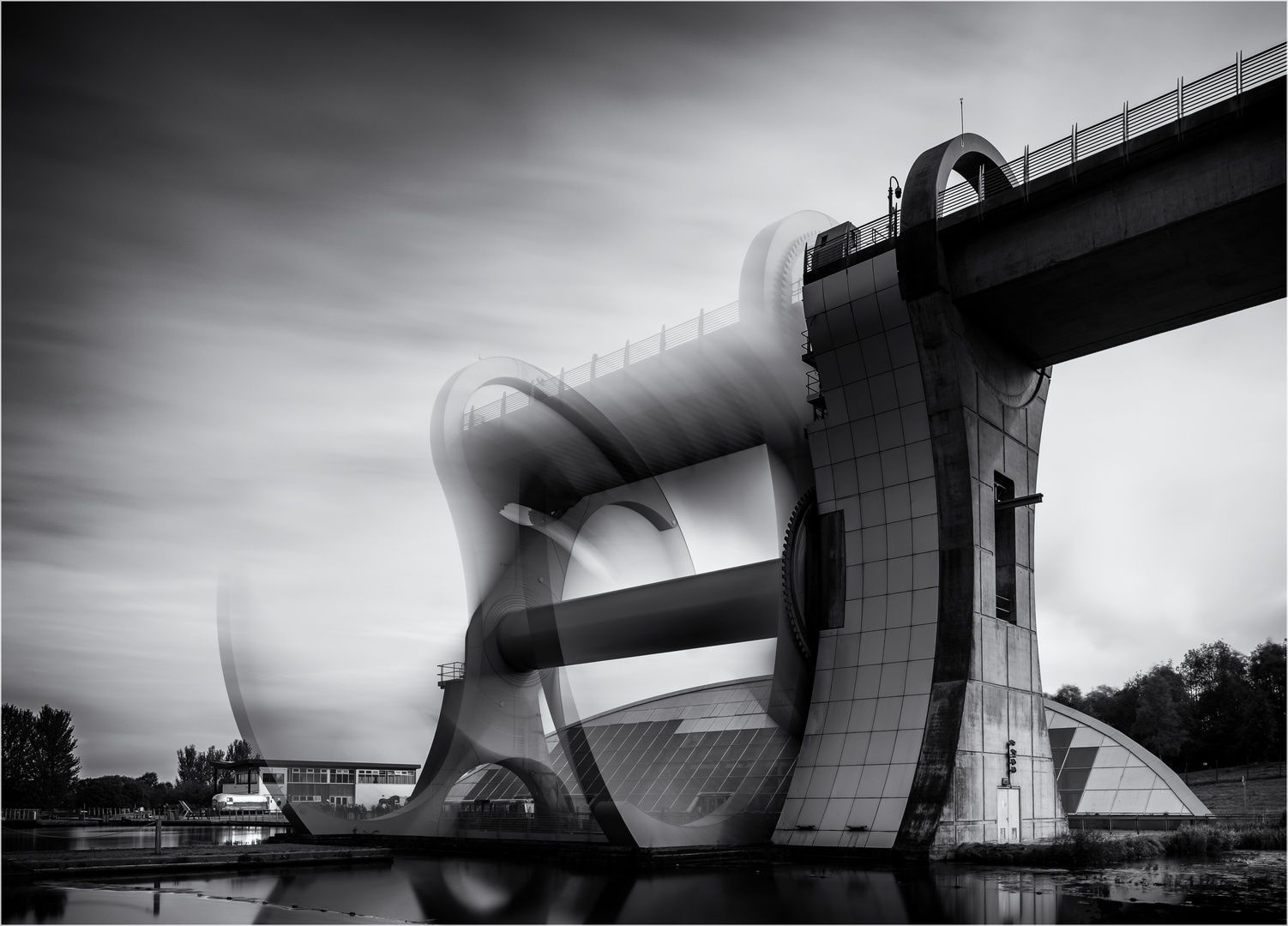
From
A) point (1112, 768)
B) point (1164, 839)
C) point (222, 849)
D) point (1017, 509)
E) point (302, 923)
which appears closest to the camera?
point (302, 923)

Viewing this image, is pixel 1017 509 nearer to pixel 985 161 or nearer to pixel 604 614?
pixel 985 161

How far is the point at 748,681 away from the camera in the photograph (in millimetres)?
37031

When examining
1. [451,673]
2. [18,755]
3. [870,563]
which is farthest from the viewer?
[18,755]

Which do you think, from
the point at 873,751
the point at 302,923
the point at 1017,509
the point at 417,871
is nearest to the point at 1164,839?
the point at 873,751

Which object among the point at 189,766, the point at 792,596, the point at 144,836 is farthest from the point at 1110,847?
the point at 189,766

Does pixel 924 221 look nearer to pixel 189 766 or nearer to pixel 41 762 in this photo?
pixel 41 762

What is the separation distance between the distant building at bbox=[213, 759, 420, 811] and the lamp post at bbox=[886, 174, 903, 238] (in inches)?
771

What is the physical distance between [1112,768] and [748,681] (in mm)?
12170

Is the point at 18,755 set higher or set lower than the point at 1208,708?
lower

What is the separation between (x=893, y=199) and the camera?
27.8m

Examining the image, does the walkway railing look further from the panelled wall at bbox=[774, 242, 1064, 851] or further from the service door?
the service door

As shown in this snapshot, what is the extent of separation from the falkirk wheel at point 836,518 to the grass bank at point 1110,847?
3.56 feet

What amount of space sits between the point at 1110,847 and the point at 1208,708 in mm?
89548

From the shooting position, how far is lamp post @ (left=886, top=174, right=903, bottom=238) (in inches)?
1061
